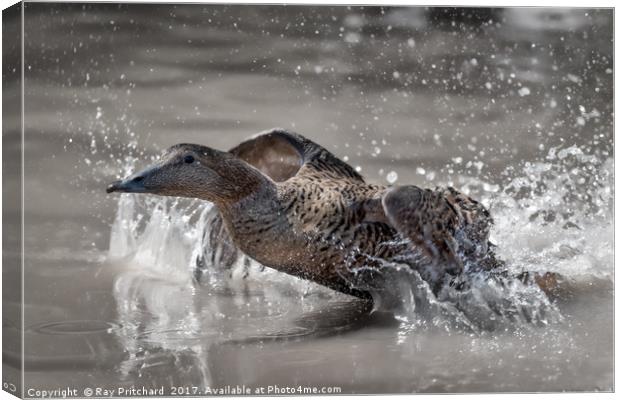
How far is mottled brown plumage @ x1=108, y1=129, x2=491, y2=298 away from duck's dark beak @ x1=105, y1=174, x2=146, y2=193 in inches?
2.0

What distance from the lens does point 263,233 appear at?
11.9ft

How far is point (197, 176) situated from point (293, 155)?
687 mm

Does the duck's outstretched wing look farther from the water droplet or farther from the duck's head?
the duck's head

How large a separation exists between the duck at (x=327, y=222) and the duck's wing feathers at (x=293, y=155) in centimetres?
21

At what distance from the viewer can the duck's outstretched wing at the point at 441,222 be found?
11.8 ft

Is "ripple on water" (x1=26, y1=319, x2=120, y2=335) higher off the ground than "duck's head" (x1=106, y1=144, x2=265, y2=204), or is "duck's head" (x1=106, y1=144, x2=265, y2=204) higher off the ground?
"duck's head" (x1=106, y1=144, x2=265, y2=204)

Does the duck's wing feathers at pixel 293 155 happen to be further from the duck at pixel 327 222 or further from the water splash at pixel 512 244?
the water splash at pixel 512 244

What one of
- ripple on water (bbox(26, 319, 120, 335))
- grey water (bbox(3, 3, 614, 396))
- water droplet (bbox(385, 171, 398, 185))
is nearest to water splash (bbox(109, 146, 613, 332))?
grey water (bbox(3, 3, 614, 396))

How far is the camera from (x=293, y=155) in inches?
165

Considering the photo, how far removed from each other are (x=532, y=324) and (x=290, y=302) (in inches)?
32.7

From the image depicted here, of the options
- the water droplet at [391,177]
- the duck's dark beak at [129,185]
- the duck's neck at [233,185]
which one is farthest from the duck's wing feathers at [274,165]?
the duck's dark beak at [129,185]

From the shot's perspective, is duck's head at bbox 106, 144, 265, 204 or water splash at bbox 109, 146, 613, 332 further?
water splash at bbox 109, 146, 613, 332

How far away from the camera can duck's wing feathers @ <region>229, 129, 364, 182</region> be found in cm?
400

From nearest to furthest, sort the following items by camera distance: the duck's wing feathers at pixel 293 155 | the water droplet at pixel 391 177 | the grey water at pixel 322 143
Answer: the grey water at pixel 322 143
the water droplet at pixel 391 177
the duck's wing feathers at pixel 293 155
